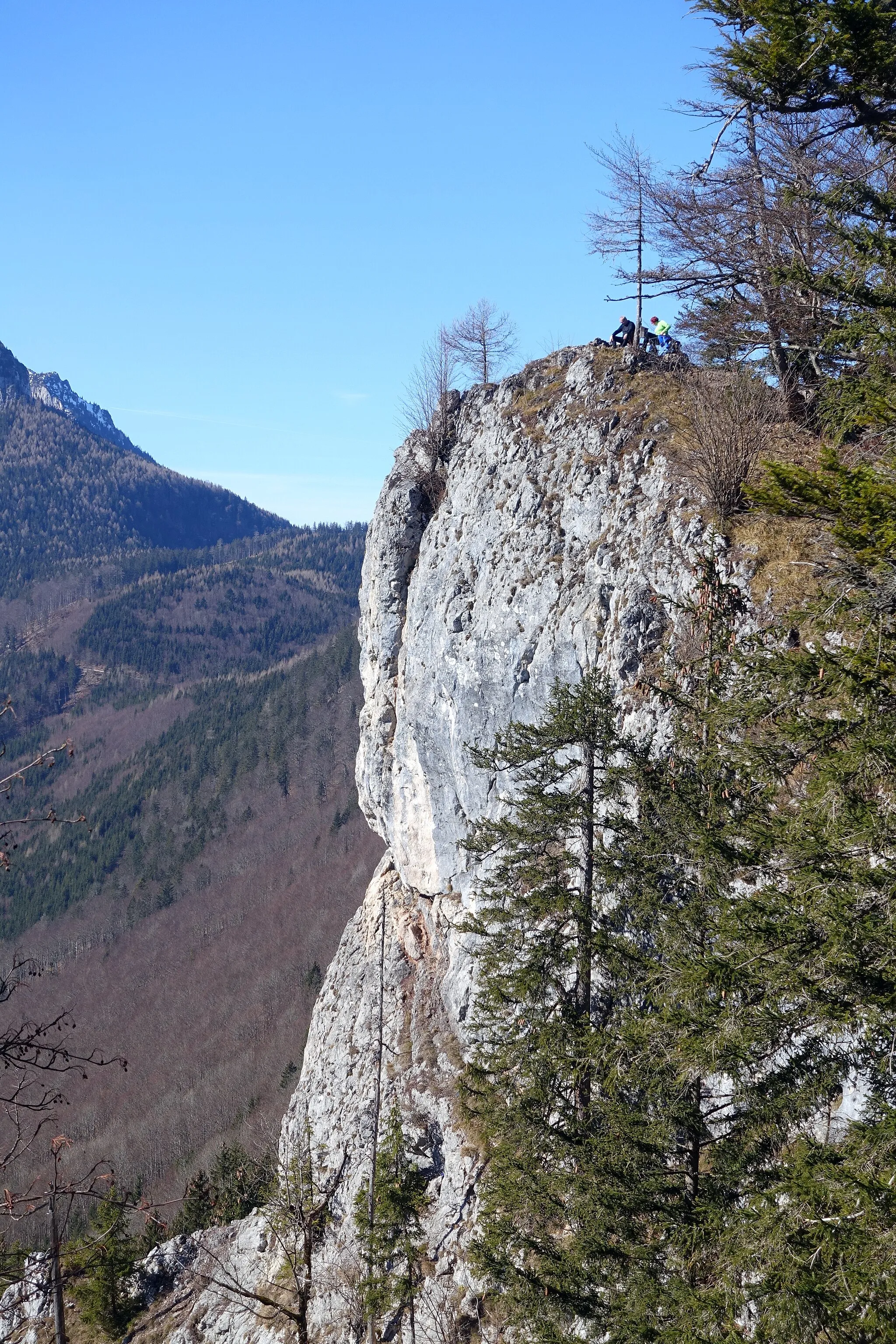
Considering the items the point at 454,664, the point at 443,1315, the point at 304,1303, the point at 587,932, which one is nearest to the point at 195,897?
the point at 454,664

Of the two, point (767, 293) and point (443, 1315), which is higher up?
point (767, 293)

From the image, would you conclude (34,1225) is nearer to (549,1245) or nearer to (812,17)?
(549,1245)

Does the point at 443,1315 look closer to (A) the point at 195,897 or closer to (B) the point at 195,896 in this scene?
(A) the point at 195,897

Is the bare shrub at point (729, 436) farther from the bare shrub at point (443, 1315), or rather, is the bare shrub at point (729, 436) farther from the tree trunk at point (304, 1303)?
the bare shrub at point (443, 1315)

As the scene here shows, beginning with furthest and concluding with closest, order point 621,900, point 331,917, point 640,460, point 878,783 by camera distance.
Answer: point 331,917
point 640,460
point 621,900
point 878,783

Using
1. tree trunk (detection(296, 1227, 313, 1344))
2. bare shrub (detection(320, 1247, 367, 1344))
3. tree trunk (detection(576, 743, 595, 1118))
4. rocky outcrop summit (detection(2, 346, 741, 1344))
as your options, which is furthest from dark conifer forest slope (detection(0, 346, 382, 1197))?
tree trunk (detection(576, 743, 595, 1118))

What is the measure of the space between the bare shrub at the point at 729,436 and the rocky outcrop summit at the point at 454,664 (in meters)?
0.69

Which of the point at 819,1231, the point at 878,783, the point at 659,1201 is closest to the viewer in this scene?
the point at 819,1231

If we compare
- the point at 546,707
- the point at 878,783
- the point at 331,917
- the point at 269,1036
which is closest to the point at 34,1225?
the point at 269,1036

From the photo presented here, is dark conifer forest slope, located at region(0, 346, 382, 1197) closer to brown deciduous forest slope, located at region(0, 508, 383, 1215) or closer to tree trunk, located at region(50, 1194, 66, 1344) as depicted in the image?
brown deciduous forest slope, located at region(0, 508, 383, 1215)

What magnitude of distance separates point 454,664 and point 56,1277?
17252mm

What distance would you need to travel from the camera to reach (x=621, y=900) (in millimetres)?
10719

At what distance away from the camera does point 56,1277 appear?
14.1ft

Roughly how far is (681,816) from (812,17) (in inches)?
275
